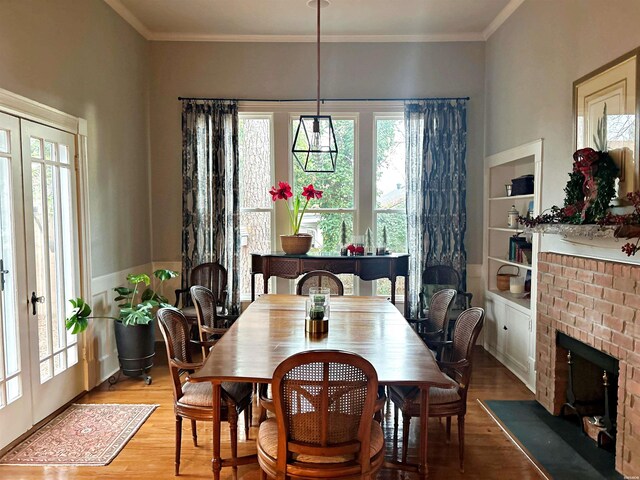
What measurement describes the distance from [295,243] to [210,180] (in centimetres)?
129

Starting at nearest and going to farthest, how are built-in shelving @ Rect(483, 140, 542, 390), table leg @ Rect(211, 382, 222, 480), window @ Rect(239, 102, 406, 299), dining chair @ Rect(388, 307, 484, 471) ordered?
table leg @ Rect(211, 382, 222, 480), dining chair @ Rect(388, 307, 484, 471), built-in shelving @ Rect(483, 140, 542, 390), window @ Rect(239, 102, 406, 299)

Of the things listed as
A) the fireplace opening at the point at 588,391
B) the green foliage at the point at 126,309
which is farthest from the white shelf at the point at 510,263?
the green foliage at the point at 126,309

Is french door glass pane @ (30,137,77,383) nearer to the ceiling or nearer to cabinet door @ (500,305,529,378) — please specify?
the ceiling

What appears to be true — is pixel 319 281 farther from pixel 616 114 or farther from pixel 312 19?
pixel 312 19

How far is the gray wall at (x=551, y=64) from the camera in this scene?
110 inches

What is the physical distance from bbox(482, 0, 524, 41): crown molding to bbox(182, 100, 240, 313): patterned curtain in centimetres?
291

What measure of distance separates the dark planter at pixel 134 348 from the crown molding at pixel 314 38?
127 inches

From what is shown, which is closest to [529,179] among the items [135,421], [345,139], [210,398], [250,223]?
[345,139]

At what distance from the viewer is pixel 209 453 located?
280cm

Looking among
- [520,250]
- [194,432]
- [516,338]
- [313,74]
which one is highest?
[313,74]

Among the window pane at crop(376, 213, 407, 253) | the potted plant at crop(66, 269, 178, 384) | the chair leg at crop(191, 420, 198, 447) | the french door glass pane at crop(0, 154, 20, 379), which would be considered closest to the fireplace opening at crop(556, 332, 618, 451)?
the window pane at crop(376, 213, 407, 253)

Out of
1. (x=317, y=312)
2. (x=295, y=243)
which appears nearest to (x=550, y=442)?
(x=317, y=312)

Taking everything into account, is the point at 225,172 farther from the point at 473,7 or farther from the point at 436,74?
the point at 473,7

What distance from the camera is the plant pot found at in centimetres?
453
